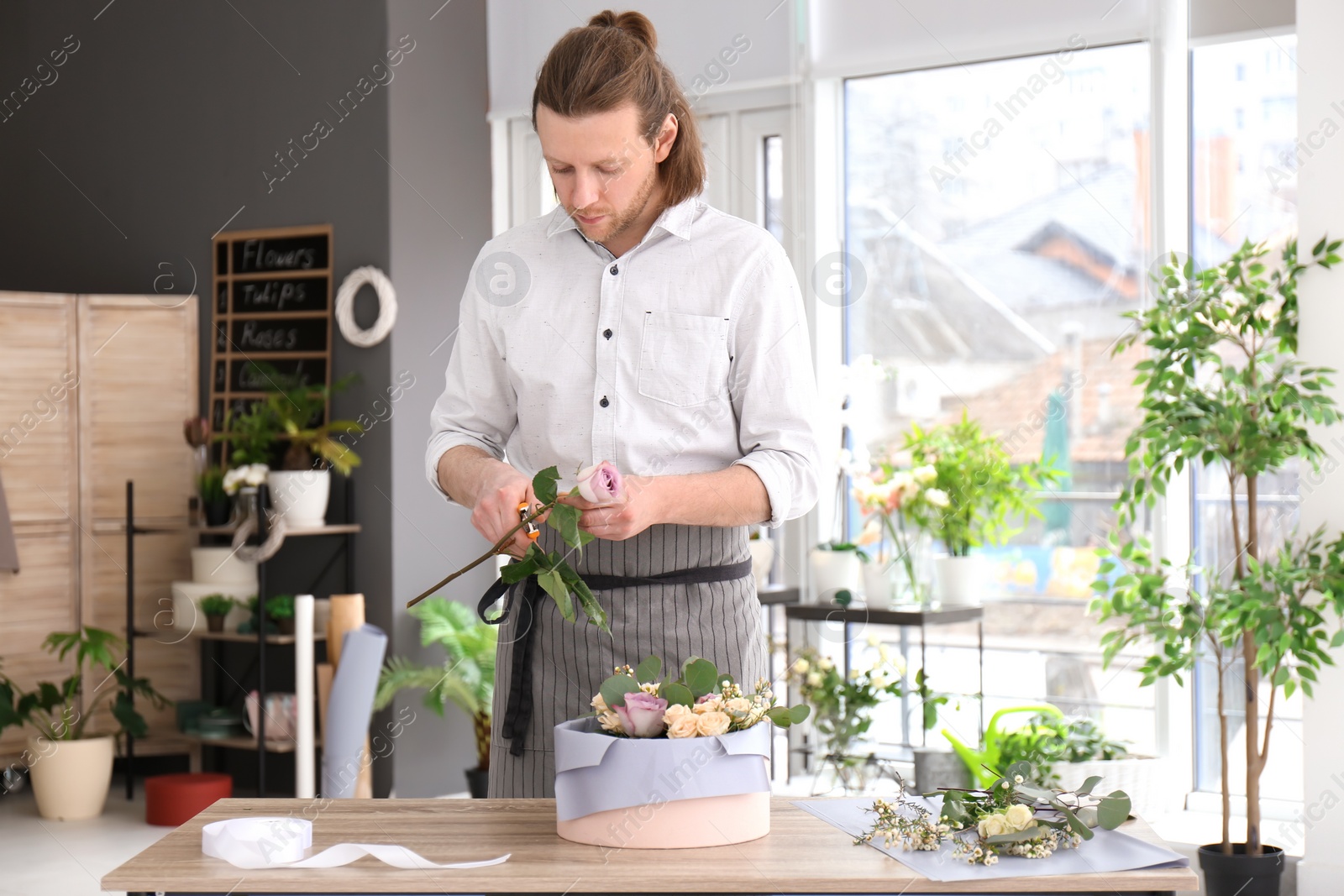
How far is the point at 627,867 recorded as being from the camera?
1350 millimetres

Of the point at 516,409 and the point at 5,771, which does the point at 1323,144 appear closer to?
the point at 516,409

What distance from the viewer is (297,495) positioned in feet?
15.8

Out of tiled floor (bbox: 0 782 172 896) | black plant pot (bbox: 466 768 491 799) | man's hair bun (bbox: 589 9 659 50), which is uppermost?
man's hair bun (bbox: 589 9 659 50)

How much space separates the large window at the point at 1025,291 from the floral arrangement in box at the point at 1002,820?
3.08 meters

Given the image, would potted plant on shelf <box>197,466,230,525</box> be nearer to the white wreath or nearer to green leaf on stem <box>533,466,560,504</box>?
the white wreath

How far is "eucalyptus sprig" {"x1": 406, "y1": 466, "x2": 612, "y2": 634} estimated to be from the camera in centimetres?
149

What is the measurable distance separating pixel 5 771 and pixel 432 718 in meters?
1.57

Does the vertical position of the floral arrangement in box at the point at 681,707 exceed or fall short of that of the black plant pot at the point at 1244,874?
it exceeds it

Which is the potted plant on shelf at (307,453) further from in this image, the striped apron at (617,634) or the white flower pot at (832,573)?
the striped apron at (617,634)

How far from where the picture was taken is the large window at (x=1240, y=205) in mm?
4105

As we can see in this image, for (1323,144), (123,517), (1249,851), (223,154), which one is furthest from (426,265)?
(1249,851)

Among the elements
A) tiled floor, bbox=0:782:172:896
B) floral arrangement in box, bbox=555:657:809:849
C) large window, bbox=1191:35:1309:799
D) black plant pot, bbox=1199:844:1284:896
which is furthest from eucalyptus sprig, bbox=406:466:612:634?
large window, bbox=1191:35:1309:799

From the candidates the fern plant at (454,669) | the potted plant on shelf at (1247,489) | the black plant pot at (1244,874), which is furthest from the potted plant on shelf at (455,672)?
the black plant pot at (1244,874)

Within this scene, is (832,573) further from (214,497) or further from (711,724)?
(711,724)
